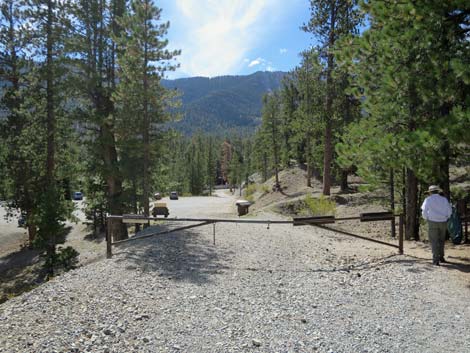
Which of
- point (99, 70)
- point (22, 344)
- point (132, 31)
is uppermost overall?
point (132, 31)

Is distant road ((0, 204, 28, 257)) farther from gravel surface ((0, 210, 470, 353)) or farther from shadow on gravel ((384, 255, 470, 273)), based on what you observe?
shadow on gravel ((384, 255, 470, 273))

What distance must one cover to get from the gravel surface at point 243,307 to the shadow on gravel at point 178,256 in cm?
5

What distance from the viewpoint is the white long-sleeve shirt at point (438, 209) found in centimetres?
820

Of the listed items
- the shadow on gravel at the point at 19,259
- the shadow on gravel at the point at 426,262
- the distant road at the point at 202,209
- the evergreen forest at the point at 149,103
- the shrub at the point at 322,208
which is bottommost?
the shadow on gravel at the point at 19,259

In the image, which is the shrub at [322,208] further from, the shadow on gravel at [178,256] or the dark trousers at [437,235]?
the dark trousers at [437,235]

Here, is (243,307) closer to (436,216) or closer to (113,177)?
(436,216)

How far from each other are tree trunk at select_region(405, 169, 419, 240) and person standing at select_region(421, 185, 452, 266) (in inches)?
180

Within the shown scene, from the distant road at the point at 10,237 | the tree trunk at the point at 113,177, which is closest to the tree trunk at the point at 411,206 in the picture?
the tree trunk at the point at 113,177

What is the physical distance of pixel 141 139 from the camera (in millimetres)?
17234

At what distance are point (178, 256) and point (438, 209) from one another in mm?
6533

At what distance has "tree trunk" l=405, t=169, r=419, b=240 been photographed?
12.7m

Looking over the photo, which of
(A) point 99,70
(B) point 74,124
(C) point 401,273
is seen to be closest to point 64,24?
(A) point 99,70

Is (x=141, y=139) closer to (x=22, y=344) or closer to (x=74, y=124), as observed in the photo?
(x=74, y=124)

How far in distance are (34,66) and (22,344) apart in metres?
16.0
